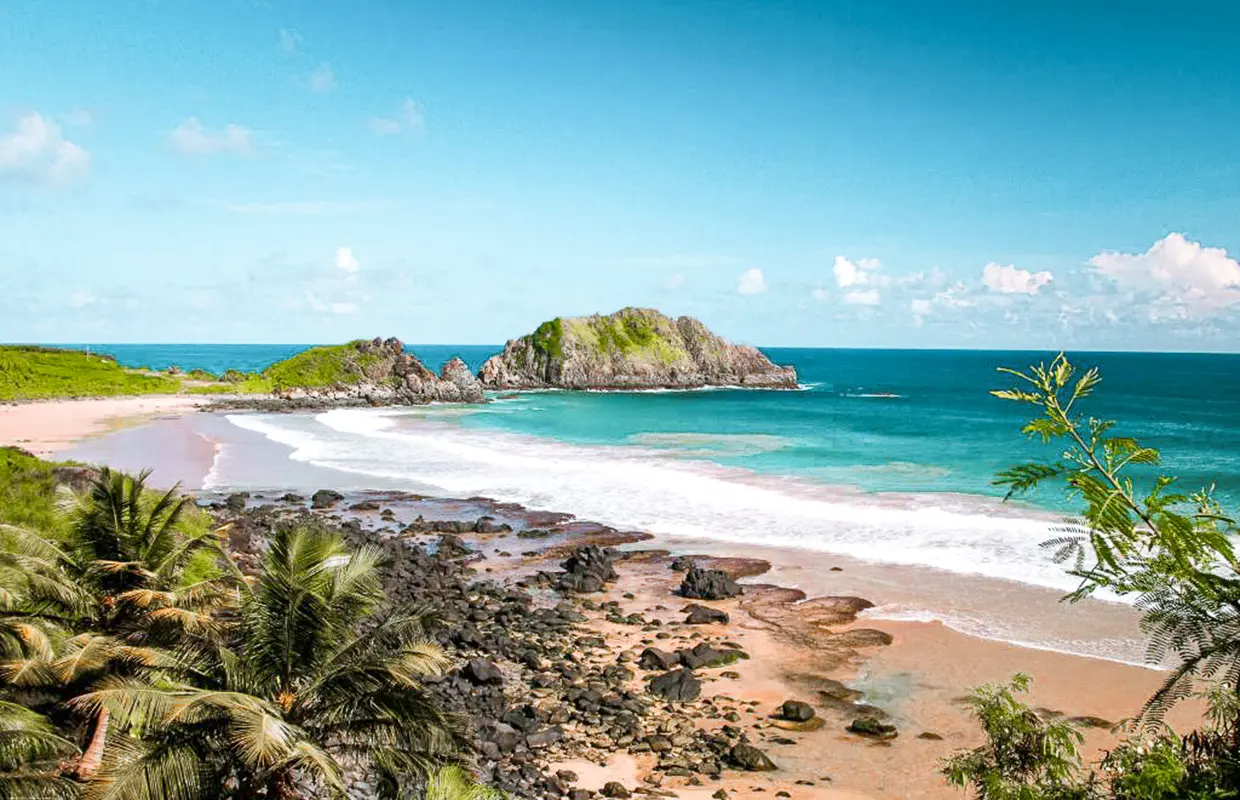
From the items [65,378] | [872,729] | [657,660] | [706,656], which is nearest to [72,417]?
[65,378]

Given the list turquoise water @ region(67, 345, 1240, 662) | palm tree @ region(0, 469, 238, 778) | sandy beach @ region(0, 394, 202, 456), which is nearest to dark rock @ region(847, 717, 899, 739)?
turquoise water @ region(67, 345, 1240, 662)

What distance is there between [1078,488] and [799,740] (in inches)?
450

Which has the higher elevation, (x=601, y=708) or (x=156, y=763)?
(x=156, y=763)

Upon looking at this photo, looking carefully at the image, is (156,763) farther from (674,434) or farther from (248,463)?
(674,434)

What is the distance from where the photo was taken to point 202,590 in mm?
12930

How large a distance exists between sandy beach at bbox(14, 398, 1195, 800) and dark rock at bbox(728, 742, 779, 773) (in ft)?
0.54

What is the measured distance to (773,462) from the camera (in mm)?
51531

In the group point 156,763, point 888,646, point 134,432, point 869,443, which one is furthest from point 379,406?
point 156,763

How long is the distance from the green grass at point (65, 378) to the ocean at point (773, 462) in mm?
28100

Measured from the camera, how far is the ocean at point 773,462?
32.8 meters

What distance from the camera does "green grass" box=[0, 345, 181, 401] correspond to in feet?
285

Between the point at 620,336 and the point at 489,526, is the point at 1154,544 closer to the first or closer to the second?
the point at 489,526

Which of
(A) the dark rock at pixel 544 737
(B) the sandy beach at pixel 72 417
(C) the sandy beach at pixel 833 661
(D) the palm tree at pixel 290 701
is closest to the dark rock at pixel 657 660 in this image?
(C) the sandy beach at pixel 833 661

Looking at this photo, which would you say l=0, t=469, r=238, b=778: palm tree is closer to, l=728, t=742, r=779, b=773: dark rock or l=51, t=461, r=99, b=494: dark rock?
l=728, t=742, r=779, b=773: dark rock
